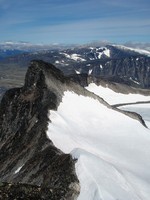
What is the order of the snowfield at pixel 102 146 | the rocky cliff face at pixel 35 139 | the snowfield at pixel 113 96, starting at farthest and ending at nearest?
the snowfield at pixel 113 96 < the rocky cliff face at pixel 35 139 < the snowfield at pixel 102 146

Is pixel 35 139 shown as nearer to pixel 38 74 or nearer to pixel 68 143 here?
pixel 68 143

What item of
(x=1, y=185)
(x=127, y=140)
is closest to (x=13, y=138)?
(x=127, y=140)

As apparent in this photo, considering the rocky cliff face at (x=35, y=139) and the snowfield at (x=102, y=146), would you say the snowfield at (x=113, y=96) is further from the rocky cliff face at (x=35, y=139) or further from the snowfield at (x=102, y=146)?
the rocky cliff face at (x=35, y=139)

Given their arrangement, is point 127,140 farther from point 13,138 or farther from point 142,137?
point 13,138

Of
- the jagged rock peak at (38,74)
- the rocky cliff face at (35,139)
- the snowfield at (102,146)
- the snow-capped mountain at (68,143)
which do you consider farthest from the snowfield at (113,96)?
the rocky cliff face at (35,139)

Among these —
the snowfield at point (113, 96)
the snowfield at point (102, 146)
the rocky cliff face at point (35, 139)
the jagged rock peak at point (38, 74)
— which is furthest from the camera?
the snowfield at point (113, 96)

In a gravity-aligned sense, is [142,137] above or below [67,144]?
below

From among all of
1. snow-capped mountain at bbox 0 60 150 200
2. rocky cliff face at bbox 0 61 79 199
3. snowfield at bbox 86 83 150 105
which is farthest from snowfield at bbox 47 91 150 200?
snowfield at bbox 86 83 150 105
